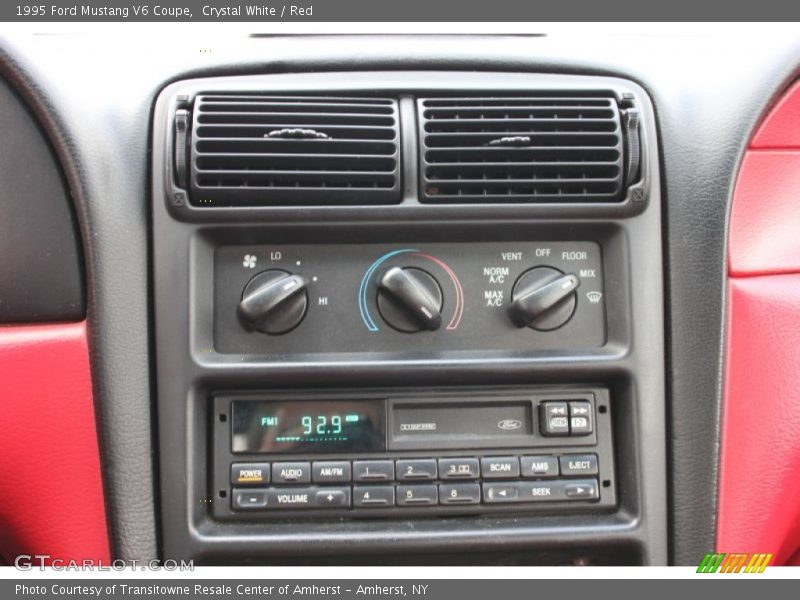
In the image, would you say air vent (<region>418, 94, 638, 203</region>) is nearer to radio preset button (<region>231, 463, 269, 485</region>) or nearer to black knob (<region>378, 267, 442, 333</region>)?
black knob (<region>378, 267, 442, 333</region>)

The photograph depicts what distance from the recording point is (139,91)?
131cm

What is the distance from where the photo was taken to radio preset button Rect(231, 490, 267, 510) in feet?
4.08

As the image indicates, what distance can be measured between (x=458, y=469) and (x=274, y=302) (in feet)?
1.38

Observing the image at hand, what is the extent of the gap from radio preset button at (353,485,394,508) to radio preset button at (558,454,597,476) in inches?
11.9

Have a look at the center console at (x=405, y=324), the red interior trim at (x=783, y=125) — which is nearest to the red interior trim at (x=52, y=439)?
the center console at (x=405, y=324)

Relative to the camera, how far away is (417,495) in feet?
4.09

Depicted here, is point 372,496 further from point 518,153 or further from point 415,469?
point 518,153

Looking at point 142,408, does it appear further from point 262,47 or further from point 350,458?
point 262,47

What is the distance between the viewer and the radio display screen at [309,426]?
1.26 metres

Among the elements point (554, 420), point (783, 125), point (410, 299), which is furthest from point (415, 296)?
point (783, 125)

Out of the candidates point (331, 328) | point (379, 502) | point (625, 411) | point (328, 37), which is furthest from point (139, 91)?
point (625, 411)

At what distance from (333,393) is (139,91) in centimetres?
63

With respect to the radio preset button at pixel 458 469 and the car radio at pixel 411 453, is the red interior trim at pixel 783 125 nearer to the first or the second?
the car radio at pixel 411 453

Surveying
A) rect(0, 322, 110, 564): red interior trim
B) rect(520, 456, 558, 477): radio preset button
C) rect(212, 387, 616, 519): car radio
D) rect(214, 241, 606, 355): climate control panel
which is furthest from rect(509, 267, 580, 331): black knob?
rect(0, 322, 110, 564): red interior trim
